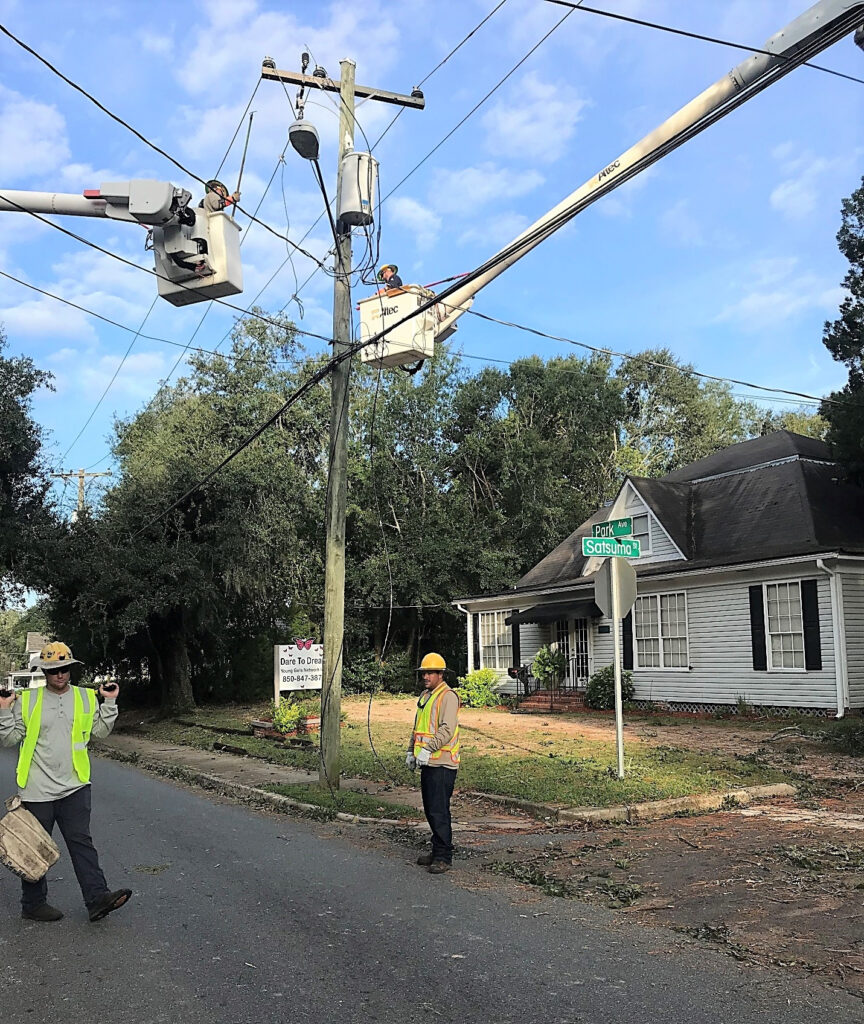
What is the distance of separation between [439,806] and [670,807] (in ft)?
10.7

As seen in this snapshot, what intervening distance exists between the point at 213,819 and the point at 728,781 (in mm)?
6162

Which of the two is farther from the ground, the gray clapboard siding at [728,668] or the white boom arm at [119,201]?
the white boom arm at [119,201]

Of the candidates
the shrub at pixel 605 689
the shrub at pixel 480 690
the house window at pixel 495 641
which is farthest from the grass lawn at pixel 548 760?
the house window at pixel 495 641

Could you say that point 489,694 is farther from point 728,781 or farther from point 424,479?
point 728,781

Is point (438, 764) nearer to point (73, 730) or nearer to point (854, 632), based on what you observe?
point (73, 730)

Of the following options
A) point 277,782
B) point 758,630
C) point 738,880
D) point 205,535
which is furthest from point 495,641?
point 738,880

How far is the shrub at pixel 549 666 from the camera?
26.2 m

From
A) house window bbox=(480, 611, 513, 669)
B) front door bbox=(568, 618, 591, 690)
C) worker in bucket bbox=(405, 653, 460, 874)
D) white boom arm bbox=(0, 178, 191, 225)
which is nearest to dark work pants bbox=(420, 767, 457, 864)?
worker in bucket bbox=(405, 653, 460, 874)

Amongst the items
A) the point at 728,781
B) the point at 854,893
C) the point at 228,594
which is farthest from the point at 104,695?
the point at 228,594

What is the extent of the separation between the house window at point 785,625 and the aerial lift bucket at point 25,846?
54.5ft

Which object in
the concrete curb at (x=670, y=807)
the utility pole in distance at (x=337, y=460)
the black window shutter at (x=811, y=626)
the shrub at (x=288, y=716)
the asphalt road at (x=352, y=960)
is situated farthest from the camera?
the black window shutter at (x=811, y=626)

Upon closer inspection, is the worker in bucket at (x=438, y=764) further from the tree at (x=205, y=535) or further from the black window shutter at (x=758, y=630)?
the tree at (x=205, y=535)

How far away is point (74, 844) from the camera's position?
5.93 meters

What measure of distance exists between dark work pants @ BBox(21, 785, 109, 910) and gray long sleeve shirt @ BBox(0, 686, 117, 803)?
7cm
